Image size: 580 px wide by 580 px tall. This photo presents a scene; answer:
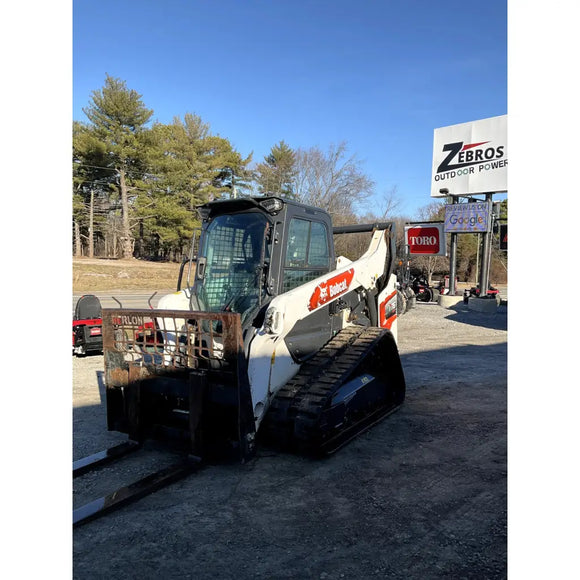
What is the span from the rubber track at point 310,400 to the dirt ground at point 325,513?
7.2 inches

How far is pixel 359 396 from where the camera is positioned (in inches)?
195

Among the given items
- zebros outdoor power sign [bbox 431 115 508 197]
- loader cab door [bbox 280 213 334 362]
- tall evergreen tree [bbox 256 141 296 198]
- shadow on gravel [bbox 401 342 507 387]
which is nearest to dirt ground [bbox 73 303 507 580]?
loader cab door [bbox 280 213 334 362]

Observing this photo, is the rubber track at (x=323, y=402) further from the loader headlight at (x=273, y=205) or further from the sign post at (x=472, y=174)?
the sign post at (x=472, y=174)

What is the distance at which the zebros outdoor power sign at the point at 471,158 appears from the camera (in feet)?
63.7

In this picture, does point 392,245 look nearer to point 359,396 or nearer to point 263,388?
point 359,396

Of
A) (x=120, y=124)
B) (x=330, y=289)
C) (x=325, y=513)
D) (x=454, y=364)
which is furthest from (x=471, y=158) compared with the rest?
(x=120, y=124)

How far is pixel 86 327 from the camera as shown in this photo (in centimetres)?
872

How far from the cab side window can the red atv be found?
16.9 feet

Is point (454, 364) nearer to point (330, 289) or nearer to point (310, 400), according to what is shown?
point (330, 289)

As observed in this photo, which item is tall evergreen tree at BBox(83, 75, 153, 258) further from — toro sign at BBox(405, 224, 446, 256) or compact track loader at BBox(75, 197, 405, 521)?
compact track loader at BBox(75, 197, 405, 521)

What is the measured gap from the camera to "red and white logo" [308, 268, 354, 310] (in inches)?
187

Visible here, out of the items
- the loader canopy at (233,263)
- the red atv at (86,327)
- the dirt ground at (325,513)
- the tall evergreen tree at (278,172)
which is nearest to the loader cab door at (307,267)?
the loader canopy at (233,263)

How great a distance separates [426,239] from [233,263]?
17.5 meters
